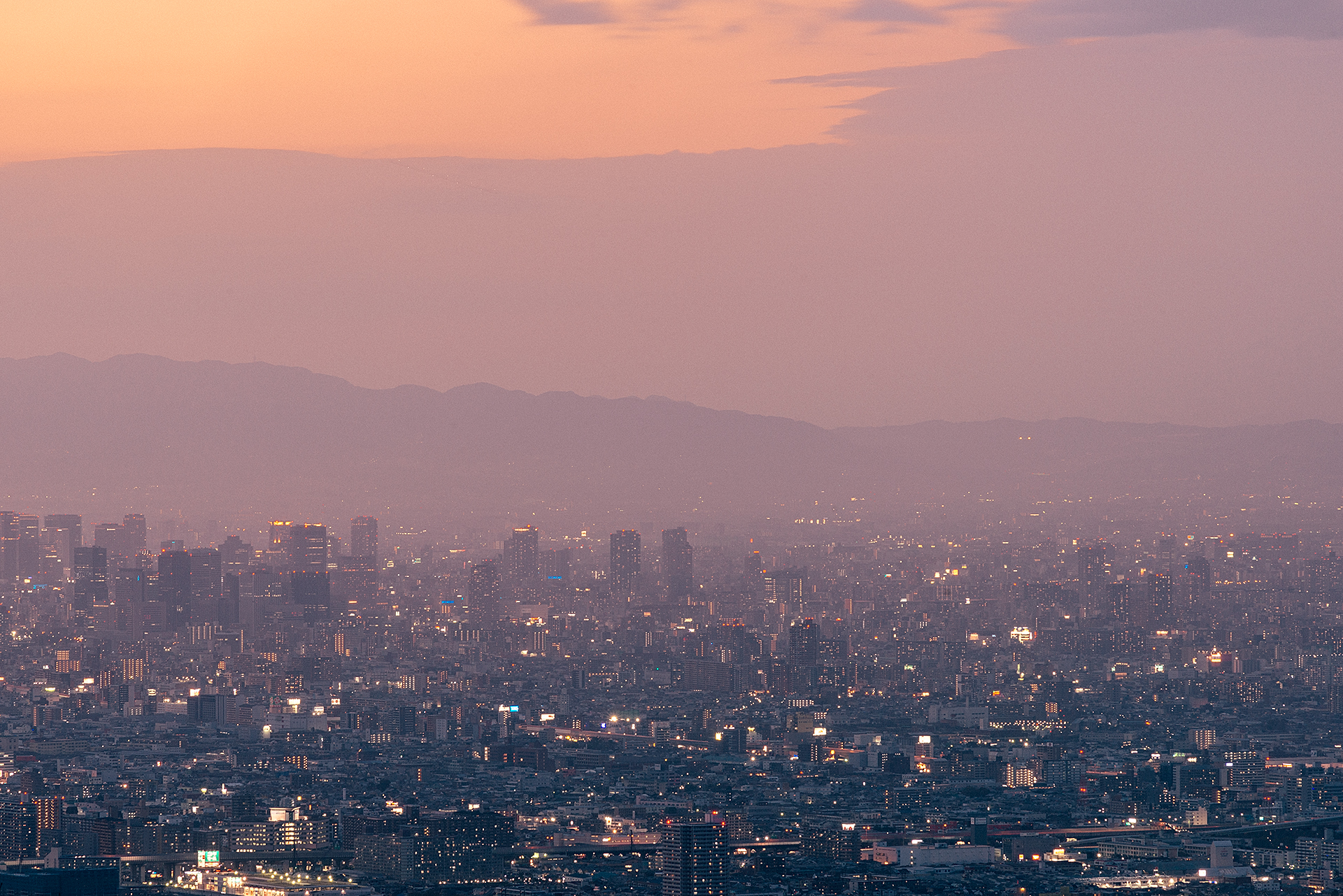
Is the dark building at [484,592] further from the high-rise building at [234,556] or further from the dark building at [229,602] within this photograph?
the high-rise building at [234,556]

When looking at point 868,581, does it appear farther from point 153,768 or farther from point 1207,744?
point 153,768

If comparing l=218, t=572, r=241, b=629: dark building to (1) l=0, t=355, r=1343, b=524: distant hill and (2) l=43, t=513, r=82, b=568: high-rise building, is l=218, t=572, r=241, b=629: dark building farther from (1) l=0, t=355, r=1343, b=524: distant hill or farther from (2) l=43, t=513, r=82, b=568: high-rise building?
(1) l=0, t=355, r=1343, b=524: distant hill

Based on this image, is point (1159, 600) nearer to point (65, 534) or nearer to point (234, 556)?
point (234, 556)

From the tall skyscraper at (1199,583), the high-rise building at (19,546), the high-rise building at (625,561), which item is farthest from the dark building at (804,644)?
the high-rise building at (19,546)

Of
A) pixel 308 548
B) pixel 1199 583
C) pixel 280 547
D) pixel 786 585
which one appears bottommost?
pixel 1199 583

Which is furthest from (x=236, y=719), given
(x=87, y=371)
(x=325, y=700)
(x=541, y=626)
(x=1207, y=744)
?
(x=87, y=371)

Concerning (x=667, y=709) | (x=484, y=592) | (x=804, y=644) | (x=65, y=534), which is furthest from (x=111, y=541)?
(x=667, y=709)
